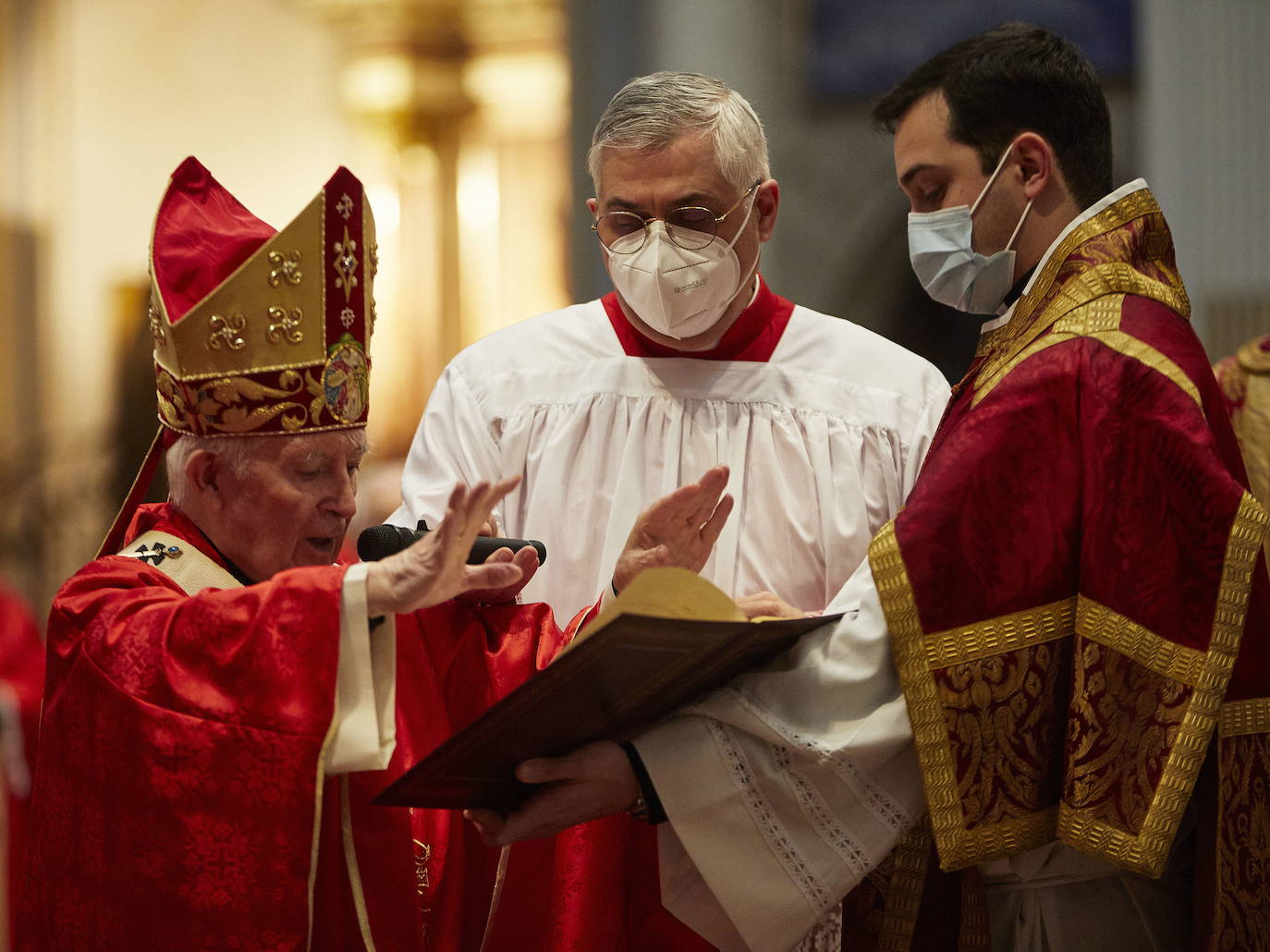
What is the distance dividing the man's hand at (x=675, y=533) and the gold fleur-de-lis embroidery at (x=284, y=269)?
717mm

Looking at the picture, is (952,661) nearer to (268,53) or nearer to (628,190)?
(628,190)

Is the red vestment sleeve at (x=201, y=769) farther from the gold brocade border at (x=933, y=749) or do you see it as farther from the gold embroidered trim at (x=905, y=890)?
the gold embroidered trim at (x=905, y=890)

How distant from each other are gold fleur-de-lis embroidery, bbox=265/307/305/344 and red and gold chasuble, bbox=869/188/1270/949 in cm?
104

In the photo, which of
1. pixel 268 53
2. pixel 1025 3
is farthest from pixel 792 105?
pixel 268 53

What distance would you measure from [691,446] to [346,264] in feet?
2.89

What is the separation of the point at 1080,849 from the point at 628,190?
1535 millimetres

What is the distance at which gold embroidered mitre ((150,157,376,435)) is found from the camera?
2533 mm

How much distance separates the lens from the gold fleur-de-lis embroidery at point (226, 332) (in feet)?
8.30

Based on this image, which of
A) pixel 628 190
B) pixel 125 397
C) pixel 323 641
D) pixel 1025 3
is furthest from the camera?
pixel 125 397

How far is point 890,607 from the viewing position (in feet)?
7.73

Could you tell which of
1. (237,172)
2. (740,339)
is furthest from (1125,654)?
(237,172)

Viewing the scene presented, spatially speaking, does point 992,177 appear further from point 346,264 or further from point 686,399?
point 346,264

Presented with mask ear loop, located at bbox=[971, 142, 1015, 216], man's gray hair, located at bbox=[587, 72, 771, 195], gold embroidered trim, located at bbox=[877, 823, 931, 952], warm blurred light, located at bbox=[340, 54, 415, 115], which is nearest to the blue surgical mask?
mask ear loop, located at bbox=[971, 142, 1015, 216]

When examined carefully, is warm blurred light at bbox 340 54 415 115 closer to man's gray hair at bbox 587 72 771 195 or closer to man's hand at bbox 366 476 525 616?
man's gray hair at bbox 587 72 771 195
